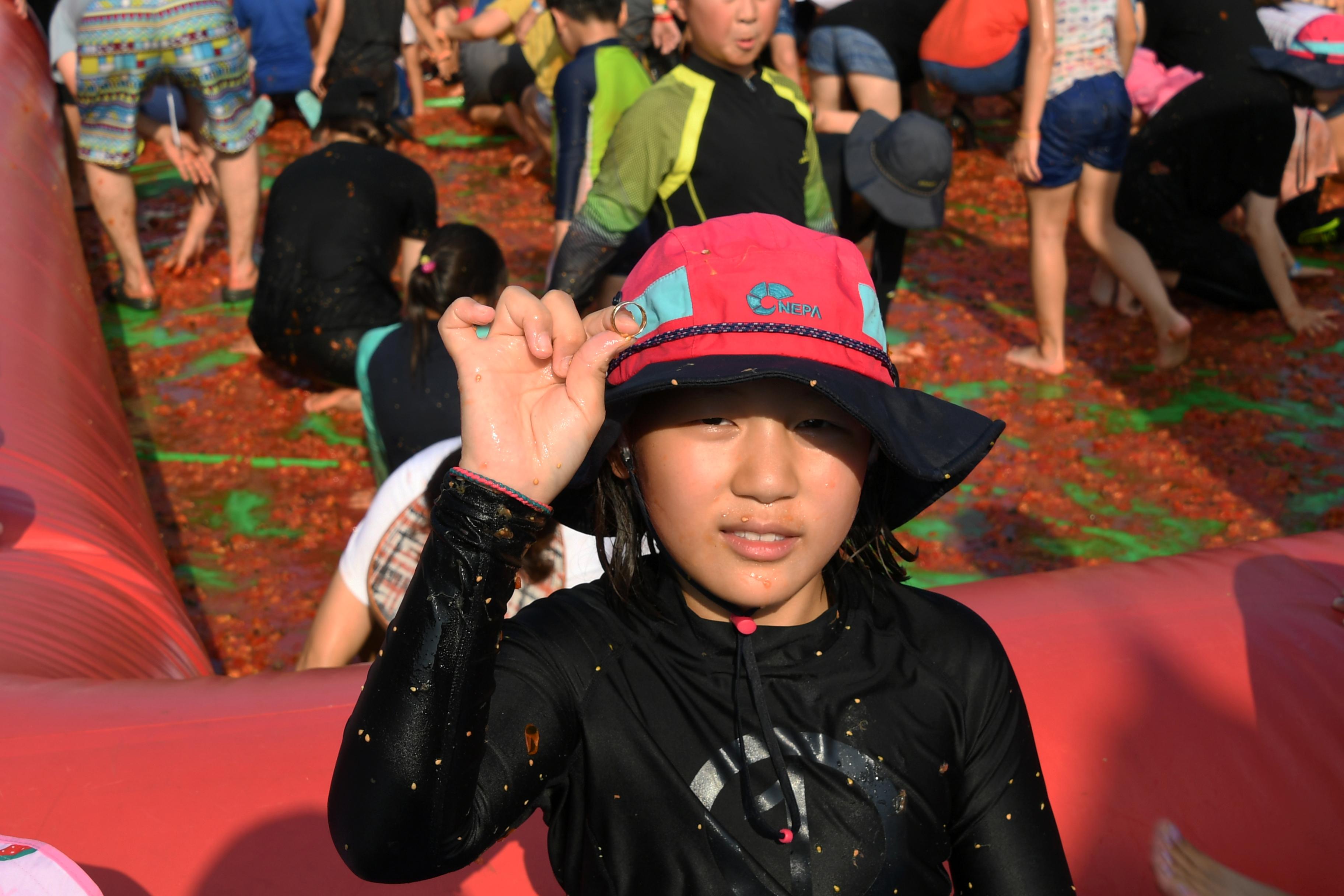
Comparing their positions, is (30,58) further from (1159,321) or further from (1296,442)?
(1296,442)

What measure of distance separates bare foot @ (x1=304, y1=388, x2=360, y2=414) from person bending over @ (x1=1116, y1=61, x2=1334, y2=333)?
13.0 ft

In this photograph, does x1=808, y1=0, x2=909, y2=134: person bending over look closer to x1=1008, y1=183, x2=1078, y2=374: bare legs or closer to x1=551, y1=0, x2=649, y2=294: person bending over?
x1=1008, y1=183, x2=1078, y2=374: bare legs

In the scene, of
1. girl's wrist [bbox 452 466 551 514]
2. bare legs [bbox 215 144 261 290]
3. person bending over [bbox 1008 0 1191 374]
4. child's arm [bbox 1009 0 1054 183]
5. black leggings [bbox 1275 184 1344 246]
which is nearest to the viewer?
girl's wrist [bbox 452 466 551 514]

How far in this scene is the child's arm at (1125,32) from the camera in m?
5.25

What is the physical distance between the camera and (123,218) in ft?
20.3

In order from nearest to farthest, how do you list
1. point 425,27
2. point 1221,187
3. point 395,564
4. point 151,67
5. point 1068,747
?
point 1068,747 → point 395,564 → point 1221,187 → point 151,67 → point 425,27

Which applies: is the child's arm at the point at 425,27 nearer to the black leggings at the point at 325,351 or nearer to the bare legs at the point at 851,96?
the bare legs at the point at 851,96

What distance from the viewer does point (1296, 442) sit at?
498 centimetres

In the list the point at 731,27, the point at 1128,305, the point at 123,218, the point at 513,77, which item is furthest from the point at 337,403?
the point at 1128,305

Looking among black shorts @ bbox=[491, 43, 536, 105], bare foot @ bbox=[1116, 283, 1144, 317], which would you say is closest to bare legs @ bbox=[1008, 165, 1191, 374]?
bare foot @ bbox=[1116, 283, 1144, 317]

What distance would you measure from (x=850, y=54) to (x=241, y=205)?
11.5 ft

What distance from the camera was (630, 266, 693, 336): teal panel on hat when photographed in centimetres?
137

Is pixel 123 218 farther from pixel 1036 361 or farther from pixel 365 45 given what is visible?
pixel 1036 361

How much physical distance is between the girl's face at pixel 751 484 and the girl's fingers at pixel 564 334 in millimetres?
166
